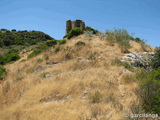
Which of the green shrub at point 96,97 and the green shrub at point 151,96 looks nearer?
the green shrub at point 151,96

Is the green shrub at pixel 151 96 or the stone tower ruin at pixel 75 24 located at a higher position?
the stone tower ruin at pixel 75 24

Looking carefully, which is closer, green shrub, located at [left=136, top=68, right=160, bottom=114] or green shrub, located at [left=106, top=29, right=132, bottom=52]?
green shrub, located at [left=136, top=68, right=160, bottom=114]

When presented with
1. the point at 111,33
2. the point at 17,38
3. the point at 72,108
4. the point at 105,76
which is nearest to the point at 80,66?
the point at 105,76

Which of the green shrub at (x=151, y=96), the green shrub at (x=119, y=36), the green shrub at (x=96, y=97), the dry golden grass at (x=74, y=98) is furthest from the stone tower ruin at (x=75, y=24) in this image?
the green shrub at (x=151, y=96)

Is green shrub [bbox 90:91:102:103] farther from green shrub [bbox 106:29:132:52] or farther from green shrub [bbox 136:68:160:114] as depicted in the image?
green shrub [bbox 106:29:132:52]

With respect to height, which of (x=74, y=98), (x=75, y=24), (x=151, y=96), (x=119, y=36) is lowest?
(x=74, y=98)

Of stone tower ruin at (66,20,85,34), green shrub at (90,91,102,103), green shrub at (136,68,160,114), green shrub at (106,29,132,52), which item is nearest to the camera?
green shrub at (136,68,160,114)

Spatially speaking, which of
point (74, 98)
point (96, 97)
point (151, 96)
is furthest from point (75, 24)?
point (151, 96)

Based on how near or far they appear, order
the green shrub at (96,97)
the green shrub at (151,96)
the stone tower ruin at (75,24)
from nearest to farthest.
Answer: the green shrub at (151,96) < the green shrub at (96,97) < the stone tower ruin at (75,24)

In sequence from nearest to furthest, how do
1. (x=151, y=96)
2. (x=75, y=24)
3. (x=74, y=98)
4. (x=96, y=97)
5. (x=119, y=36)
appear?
(x=151, y=96) < (x=96, y=97) < (x=74, y=98) < (x=119, y=36) < (x=75, y=24)

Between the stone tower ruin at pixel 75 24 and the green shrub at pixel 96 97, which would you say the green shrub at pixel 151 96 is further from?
the stone tower ruin at pixel 75 24

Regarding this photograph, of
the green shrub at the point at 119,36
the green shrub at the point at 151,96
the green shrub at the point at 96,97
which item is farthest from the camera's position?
the green shrub at the point at 119,36

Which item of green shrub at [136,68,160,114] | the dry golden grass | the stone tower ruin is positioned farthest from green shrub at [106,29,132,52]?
the stone tower ruin

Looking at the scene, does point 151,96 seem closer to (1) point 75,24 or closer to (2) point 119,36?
(2) point 119,36
